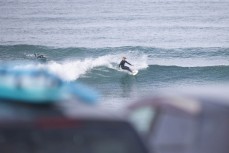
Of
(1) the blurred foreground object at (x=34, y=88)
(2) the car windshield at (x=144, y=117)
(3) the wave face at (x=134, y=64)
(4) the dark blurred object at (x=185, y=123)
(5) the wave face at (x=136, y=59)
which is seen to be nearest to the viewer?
(1) the blurred foreground object at (x=34, y=88)

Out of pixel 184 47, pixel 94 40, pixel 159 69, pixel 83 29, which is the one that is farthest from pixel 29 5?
pixel 159 69

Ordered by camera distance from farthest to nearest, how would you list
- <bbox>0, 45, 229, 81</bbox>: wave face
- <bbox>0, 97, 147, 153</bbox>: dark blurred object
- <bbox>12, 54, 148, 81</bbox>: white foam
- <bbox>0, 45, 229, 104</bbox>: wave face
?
<bbox>0, 45, 229, 81</bbox>: wave face < <bbox>12, 54, 148, 81</bbox>: white foam < <bbox>0, 45, 229, 104</bbox>: wave face < <bbox>0, 97, 147, 153</bbox>: dark blurred object

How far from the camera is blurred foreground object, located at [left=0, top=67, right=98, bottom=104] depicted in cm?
233

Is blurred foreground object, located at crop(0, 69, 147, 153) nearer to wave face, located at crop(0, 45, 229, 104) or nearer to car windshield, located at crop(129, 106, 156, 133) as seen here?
car windshield, located at crop(129, 106, 156, 133)

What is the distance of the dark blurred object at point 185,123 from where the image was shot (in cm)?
305

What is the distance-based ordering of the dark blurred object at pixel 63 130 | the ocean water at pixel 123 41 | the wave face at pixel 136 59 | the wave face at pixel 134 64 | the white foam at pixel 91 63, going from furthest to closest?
the wave face at pixel 136 59 < the white foam at pixel 91 63 < the ocean water at pixel 123 41 < the wave face at pixel 134 64 < the dark blurred object at pixel 63 130

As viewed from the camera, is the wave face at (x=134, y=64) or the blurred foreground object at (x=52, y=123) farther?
the wave face at (x=134, y=64)

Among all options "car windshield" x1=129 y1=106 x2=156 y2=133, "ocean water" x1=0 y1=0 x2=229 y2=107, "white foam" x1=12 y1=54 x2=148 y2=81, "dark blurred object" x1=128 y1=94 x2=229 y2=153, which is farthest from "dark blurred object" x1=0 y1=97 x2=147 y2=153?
"white foam" x1=12 y1=54 x2=148 y2=81

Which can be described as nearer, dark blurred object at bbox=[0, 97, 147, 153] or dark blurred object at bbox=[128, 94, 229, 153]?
dark blurred object at bbox=[0, 97, 147, 153]

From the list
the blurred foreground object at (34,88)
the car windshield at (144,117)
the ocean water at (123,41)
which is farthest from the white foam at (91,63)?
the blurred foreground object at (34,88)

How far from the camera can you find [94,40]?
43.9 m

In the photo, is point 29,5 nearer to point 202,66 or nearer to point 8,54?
point 8,54

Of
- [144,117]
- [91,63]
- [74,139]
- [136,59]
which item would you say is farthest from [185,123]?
[136,59]

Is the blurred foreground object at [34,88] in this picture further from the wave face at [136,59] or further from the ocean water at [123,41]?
the wave face at [136,59]
